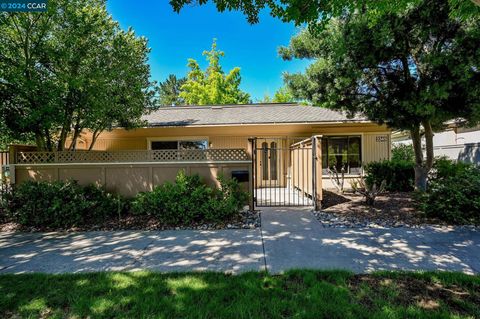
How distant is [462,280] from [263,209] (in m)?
4.19

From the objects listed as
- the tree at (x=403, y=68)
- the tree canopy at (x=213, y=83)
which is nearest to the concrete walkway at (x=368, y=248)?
the tree at (x=403, y=68)

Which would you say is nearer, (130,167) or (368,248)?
(368,248)

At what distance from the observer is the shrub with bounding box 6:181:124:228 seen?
5.23 metres

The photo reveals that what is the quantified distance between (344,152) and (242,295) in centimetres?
931

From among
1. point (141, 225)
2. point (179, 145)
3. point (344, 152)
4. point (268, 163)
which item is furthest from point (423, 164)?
point (179, 145)

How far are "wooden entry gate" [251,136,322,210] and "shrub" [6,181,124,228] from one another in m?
4.02

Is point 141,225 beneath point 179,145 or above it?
beneath

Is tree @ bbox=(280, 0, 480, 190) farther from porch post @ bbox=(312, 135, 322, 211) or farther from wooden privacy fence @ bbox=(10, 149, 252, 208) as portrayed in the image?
wooden privacy fence @ bbox=(10, 149, 252, 208)

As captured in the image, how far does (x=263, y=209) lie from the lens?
6.49 m

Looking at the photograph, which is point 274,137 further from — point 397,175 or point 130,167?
point 130,167

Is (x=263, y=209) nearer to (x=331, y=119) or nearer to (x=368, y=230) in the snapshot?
(x=368, y=230)

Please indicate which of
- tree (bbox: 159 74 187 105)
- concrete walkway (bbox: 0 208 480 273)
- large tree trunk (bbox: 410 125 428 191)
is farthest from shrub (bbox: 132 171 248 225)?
tree (bbox: 159 74 187 105)

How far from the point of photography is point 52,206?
5.21 metres

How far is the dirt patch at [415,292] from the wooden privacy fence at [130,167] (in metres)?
3.75
